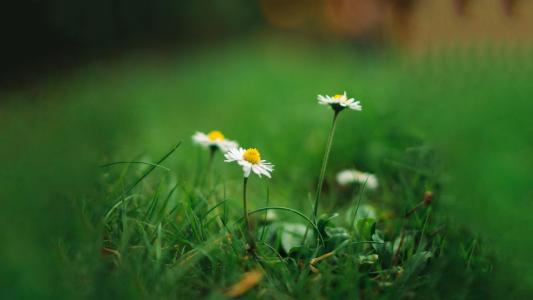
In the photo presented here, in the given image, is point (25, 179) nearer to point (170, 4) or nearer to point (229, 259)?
point (229, 259)

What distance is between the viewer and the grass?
1009 millimetres

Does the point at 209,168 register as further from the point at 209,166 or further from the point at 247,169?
the point at 247,169

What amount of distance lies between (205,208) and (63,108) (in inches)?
100

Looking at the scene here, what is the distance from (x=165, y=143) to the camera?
2645 mm

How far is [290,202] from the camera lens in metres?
1.72

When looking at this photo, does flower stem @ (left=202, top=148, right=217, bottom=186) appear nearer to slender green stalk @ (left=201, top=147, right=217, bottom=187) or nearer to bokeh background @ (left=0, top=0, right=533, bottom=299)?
slender green stalk @ (left=201, top=147, right=217, bottom=187)

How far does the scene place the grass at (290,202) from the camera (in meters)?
1.01

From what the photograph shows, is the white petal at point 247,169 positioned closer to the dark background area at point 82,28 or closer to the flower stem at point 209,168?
the flower stem at point 209,168

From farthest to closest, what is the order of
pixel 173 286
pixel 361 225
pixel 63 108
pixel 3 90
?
pixel 3 90
pixel 63 108
pixel 361 225
pixel 173 286

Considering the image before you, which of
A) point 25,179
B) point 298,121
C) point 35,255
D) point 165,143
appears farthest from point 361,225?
point 165,143

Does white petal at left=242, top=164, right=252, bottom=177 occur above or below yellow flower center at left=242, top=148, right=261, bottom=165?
below

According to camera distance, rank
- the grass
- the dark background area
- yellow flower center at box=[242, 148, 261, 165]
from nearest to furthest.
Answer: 1. the grass
2. yellow flower center at box=[242, 148, 261, 165]
3. the dark background area

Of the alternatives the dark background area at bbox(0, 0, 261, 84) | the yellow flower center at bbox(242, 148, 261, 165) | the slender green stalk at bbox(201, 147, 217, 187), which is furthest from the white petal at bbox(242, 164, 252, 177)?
the dark background area at bbox(0, 0, 261, 84)

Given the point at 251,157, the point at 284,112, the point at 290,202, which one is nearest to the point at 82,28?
the point at 284,112
